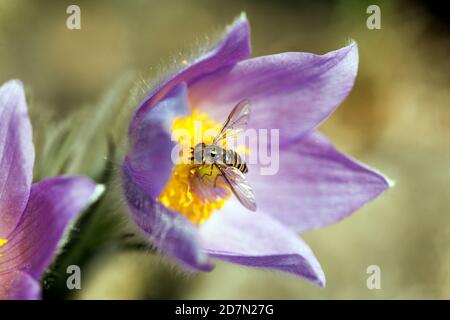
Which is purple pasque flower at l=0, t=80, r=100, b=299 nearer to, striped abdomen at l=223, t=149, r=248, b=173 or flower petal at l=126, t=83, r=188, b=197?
flower petal at l=126, t=83, r=188, b=197

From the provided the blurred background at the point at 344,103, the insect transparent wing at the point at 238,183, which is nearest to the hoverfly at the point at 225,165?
the insect transparent wing at the point at 238,183

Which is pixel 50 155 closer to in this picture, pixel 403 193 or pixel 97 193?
pixel 97 193

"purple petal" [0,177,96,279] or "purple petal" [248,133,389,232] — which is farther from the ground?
"purple petal" [248,133,389,232]

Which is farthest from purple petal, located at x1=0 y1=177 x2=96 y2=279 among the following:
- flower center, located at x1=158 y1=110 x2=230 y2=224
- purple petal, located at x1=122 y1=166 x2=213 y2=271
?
flower center, located at x1=158 y1=110 x2=230 y2=224

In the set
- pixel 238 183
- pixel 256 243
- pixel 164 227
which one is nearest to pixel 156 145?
pixel 164 227

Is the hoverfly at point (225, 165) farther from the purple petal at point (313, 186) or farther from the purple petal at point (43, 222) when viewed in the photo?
the purple petal at point (43, 222)

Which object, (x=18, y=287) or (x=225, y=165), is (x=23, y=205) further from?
(x=225, y=165)
